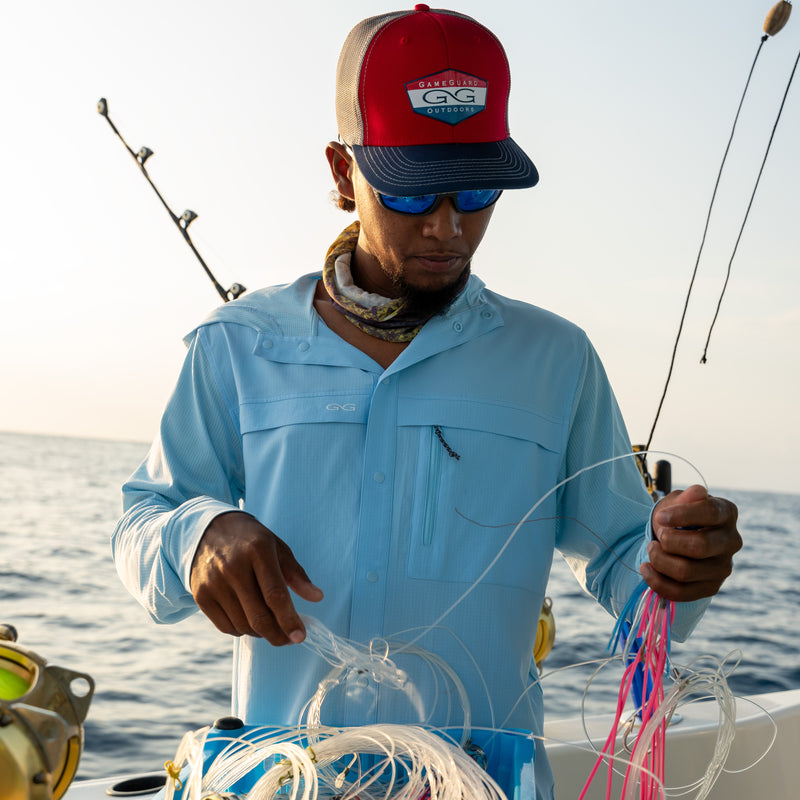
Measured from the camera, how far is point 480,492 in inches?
57.5

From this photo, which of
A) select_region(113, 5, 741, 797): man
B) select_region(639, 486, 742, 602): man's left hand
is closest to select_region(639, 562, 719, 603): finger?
select_region(639, 486, 742, 602): man's left hand

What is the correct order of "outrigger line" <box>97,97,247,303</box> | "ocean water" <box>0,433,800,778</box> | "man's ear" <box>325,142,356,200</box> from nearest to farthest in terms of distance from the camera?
1. "man's ear" <box>325,142,356,200</box>
2. "outrigger line" <box>97,97,247,303</box>
3. "ocean water" <box>0,433,800,778</box>

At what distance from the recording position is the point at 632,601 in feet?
4.33

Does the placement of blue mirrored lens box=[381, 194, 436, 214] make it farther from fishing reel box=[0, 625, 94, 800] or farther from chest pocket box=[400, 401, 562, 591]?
fishing reel box=[0, 625, 94, 800]

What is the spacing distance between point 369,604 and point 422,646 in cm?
11

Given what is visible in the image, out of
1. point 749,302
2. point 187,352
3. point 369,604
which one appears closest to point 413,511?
point 369,604

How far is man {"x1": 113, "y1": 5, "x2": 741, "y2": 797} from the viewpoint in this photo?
1410mm

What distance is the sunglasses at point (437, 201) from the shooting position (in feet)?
4.71

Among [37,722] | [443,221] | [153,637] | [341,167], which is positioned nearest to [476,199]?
[443,221]

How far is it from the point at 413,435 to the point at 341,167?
55cm

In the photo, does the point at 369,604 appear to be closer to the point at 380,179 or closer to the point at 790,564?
the point at 380,179

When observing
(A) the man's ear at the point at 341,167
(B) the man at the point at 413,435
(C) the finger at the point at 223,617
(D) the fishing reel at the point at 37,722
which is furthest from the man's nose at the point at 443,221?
(D) the fishing reel at the point at 37,722

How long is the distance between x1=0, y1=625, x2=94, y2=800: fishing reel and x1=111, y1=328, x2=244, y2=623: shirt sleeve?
0.61 ft

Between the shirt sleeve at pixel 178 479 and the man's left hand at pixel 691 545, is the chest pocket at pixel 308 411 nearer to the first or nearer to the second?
the shirt sleeve at pixel 178 479
